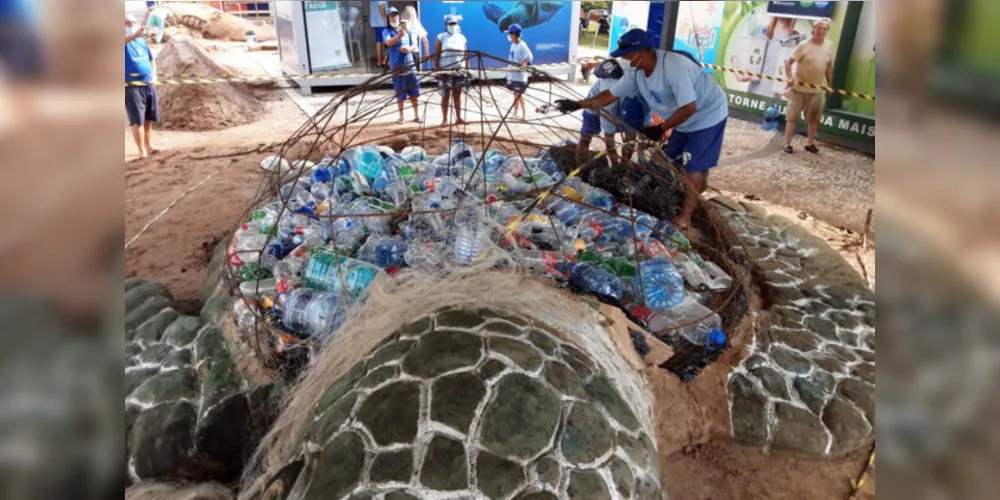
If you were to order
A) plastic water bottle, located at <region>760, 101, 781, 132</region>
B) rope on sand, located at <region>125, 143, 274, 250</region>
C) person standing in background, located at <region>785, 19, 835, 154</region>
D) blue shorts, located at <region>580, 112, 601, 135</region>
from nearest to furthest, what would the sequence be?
rope on sand, located at <region>125, 143, 274, 250</region> < blue shorts, located at <region>580, 112, 601, 135</region> < person standing in background, located at <region>785, 19, 835, 154</region> < plastic water bottle, located at <region>760, 101, 781, 132</region>

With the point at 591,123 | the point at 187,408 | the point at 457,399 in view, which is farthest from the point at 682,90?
the point at 187,408

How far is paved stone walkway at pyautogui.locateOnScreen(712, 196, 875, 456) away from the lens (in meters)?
2.64

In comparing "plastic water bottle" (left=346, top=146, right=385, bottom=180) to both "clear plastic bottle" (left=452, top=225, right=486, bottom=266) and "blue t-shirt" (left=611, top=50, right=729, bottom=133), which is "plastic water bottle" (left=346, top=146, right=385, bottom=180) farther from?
"blue t-shirt" (left=611, top=50, right=729, bottom=133)

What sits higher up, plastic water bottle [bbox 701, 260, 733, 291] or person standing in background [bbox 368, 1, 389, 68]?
person standing in background [bbox 368, 1, 389, 68]

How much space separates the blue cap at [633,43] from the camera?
3959 mm

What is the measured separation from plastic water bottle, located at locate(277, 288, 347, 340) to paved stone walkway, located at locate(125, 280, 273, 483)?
1.07 feet

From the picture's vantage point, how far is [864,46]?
24.1ft

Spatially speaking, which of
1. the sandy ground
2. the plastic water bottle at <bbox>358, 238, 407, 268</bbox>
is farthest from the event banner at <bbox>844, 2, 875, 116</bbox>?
the plastic water bottle at <bbox>358, 238, 407, 268</bbox>

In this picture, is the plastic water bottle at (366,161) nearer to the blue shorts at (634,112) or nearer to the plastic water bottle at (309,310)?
the plastic water bottle at (309,310)
